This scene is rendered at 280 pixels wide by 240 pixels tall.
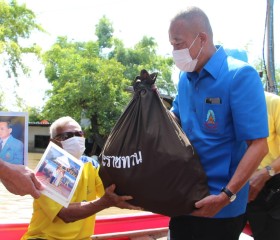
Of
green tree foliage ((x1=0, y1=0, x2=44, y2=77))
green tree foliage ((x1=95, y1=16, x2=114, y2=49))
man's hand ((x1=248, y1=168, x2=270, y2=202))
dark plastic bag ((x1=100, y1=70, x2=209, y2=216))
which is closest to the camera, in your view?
dark plastic bag ((x1=100, y1=70, x2=209, y2=216))

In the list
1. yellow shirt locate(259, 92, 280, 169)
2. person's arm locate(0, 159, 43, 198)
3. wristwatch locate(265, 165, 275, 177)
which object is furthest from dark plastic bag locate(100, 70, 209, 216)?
yellow shirt locate(259, 92, 280, 169)

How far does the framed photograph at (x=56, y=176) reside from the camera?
6.34 ft

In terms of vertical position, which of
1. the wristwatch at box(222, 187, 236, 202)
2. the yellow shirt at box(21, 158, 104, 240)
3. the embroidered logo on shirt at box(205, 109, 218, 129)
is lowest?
the yellow shirt at box(21, 158, 104, 240)

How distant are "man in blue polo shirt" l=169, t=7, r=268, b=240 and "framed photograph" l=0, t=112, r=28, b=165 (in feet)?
2.39

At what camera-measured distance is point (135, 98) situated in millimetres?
1777

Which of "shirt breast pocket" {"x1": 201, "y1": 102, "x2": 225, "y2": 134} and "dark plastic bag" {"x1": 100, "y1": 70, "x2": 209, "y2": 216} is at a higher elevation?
"shirt breast pocket" {"x1": 201, "y1": 102, "x2": 225, "y2": 134}

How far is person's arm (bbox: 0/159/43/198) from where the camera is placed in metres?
1.92

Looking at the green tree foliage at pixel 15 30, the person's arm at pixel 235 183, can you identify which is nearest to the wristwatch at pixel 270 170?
the person's arm at pixel 235 183

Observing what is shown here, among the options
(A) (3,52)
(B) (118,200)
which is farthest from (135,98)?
(A) (3,52)

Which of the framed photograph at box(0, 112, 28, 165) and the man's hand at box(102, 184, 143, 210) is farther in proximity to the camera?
the framed photograph at box(0, 112, 28, 165)

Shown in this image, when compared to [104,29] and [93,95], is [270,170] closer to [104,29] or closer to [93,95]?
[93,95]

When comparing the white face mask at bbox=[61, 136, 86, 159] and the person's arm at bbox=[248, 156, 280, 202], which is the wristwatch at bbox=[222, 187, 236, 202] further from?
the white face mask at bbox=[61, 136, 86, 159]

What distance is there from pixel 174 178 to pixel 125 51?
1059 inches

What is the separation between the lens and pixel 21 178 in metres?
1.95
